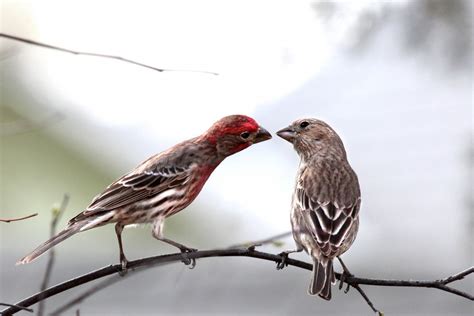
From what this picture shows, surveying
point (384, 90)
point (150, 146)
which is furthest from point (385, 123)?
point (150, 146)

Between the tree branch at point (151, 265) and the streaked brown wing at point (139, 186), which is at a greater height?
the streaked brown wing at point (139, 186)

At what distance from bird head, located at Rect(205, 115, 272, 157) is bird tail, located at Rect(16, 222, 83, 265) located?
2.74 ft

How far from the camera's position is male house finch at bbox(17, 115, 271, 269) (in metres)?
4.97

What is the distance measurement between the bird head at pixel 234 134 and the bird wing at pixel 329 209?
94 centimetres

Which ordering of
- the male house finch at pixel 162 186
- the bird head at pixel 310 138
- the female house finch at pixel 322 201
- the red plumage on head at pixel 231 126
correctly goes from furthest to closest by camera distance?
the bird head at pixel 310 138
the female house finch at pixel 322 201
the male house finch at pixel 162 186
the red plumage on head at pixel 231 126

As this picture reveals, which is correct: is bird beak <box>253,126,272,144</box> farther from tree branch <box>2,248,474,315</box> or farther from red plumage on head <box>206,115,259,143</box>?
tree branch <box>2,248,474,315</box>

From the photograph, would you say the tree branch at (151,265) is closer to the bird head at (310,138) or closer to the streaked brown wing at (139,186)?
the streaked brown wing at (139,186)

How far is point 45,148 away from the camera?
54.2 feet

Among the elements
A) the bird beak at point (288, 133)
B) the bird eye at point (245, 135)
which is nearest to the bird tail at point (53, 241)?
the bird eye at point (245, 135)

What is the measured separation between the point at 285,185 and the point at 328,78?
2.77 meters

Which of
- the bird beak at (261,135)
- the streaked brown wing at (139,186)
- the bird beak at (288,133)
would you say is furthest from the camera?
the bird beak at (288,133)

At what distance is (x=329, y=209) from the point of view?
5.86m

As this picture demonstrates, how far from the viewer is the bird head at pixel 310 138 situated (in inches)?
271

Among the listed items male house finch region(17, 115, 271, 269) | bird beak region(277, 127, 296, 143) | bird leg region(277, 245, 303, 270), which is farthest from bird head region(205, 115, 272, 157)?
bird beak region(277, 127, 296, 143)
